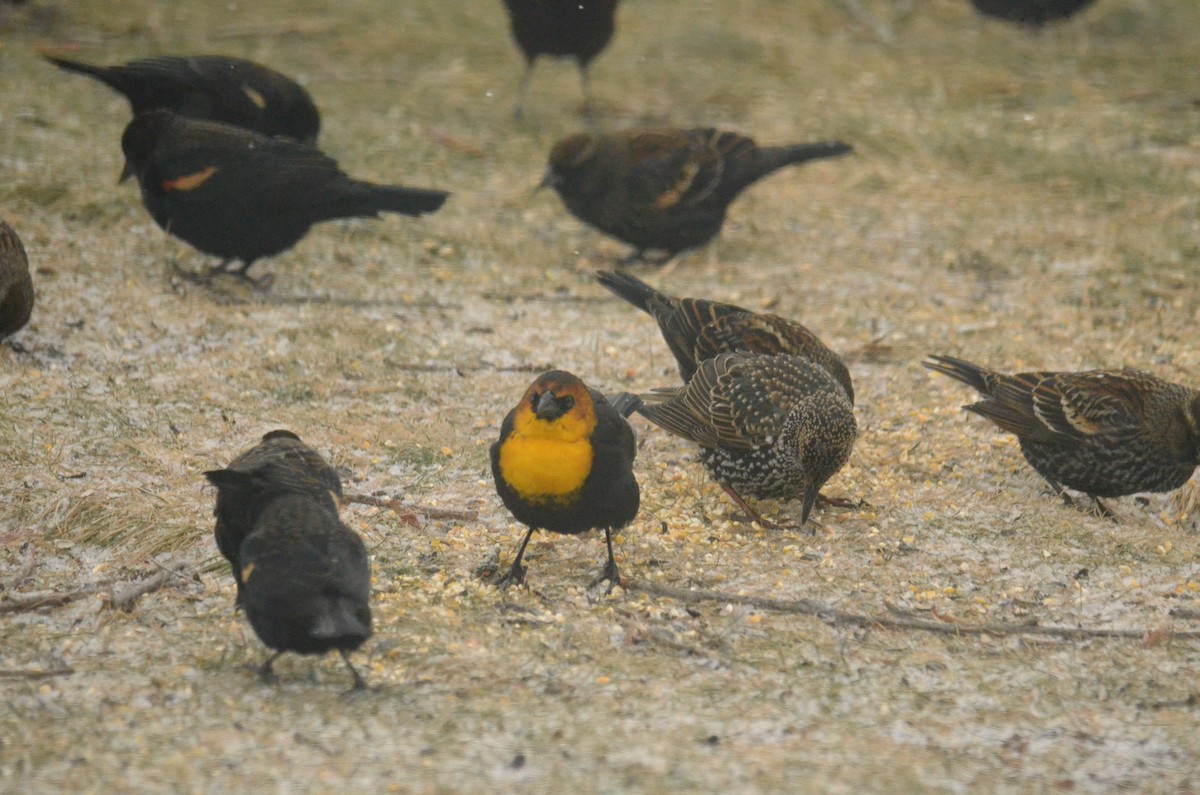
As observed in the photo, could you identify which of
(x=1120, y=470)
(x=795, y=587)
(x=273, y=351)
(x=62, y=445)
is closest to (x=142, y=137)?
(x=273, y=351)

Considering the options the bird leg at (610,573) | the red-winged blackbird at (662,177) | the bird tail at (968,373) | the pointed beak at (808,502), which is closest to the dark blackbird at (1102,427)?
the bird tail at (968,373)

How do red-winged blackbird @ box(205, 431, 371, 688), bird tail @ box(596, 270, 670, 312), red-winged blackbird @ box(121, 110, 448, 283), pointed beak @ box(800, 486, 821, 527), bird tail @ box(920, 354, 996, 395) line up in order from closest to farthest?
red-winged blackbird @ box(205, 431, 371, 688), pointed beak @ box(800, 486, 821, 527), bird tail @ box(920, 354, 996, 395), bird tail @ box(596, 270, 670, 312), red-winged blackbird @ box(121, 110, 448, 283)

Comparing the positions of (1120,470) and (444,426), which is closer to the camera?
(1120,470)

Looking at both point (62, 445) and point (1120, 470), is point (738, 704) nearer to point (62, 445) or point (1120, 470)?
point (1120, 470)

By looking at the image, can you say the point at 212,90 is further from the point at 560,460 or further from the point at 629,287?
the point at 560,460

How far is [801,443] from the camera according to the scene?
16.5 ft

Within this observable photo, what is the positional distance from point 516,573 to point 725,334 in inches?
64.6

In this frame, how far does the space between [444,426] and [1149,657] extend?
2.88 metres

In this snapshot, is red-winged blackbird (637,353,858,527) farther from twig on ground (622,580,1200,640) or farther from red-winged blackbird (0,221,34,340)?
red-winged blackbird (0,221,34,340)

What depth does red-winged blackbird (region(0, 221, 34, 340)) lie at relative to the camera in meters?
5.83

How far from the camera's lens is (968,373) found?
19.2 feet

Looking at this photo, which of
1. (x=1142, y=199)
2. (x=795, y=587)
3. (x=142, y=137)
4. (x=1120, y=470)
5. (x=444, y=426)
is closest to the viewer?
(x=795, y=587)

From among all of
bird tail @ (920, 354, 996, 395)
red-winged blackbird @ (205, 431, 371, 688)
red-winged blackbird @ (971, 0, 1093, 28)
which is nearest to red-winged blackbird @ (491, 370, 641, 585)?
red-winged blackbird @ (205, 431, 371, 688)

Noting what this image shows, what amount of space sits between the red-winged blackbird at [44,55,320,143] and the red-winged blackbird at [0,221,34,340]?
67.5 inches
